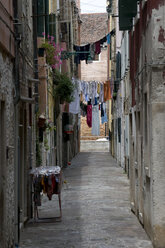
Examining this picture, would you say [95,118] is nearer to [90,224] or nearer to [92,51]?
[92,51]

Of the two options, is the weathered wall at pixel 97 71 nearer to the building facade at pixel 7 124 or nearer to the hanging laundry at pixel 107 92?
the hanging laundry at pixel 107 92

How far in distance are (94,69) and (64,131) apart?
98.4 ft

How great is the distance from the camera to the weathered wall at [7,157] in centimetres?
777

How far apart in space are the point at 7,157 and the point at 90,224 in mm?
3536

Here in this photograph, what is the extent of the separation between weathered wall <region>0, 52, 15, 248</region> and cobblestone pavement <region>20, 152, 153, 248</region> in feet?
3.76

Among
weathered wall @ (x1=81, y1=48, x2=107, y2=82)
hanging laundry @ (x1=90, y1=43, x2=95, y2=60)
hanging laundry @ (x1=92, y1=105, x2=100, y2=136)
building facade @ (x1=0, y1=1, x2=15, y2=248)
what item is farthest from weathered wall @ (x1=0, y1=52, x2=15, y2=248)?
weathered wall @ (x1=81, y1=48, x2=107, y2=82)

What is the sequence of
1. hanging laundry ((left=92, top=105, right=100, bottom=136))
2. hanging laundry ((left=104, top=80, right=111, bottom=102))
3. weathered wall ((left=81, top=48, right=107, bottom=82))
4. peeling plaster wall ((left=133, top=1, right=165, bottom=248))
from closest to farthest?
1. peeling plaster wall ((left=133, top=1, right=165, bottom=248))
2. hanging laundry ((left=104, top=80, right=111, bottom=102))
3. hanging laundry ((left=92, top=105, right=100, bottom=136))
4. weathered wall ((left=81, top=48, right=107, bottom=82))

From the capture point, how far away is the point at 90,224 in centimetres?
1121

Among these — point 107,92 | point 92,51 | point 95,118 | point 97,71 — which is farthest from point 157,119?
point 97,71

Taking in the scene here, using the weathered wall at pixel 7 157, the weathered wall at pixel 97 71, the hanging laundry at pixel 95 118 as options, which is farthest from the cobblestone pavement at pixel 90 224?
the weathered wall at pixel 97 71

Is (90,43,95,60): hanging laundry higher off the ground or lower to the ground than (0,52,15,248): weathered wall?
higher

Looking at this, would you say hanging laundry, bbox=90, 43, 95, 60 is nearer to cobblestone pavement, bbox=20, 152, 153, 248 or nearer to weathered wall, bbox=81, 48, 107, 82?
cobblestone pavement, bbox=20, 152, 153, 248

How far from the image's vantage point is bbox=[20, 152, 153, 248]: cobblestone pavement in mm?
9555

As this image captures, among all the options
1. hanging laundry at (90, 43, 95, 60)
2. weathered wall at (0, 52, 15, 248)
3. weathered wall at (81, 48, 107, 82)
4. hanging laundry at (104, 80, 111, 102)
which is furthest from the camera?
weathered wall at (81, 48, 107, 82)
